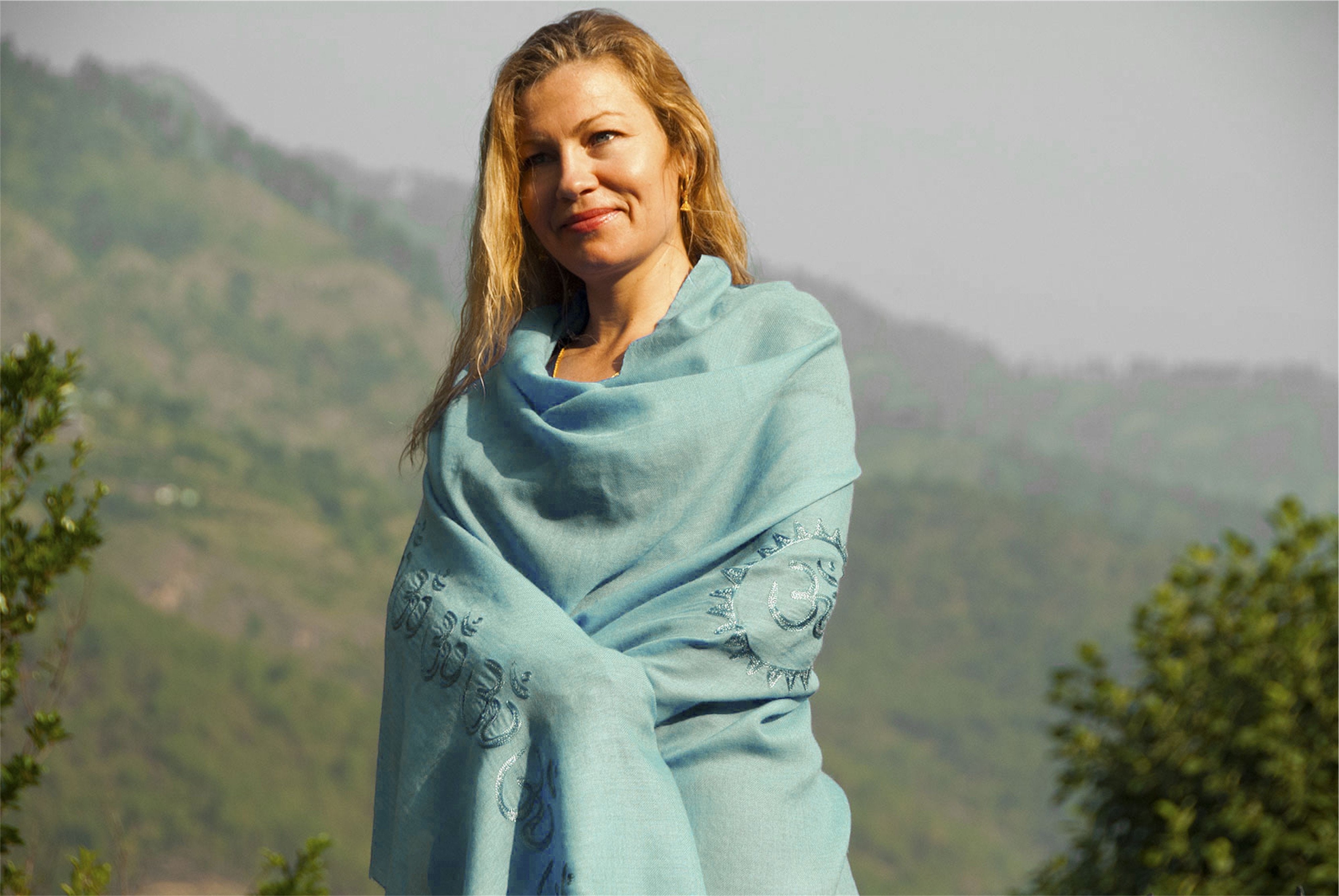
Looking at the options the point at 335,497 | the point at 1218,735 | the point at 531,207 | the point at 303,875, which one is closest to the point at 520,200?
the point at 531,207

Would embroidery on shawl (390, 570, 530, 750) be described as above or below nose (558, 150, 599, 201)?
below

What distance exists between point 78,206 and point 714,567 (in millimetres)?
A: 16555

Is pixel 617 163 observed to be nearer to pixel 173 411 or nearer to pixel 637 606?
pixel 637 606

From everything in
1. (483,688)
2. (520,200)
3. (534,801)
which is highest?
(520,200)

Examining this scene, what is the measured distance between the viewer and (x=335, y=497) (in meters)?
14.4

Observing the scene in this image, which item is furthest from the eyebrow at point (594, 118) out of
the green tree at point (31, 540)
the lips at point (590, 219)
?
the green tree at point (31, 540)

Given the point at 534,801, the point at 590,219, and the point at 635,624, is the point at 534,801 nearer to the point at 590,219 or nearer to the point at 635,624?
the point at 635,624

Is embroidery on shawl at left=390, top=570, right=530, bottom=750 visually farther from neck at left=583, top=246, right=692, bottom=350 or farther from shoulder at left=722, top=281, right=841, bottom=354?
shoulder at left=722, top=281, right=841, bottom=354

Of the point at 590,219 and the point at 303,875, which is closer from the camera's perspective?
the point at 590,219

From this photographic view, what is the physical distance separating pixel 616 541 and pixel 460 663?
0.78 feet

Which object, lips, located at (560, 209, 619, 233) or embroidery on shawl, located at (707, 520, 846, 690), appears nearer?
embroidery on shawl, located at (707, 520, 846, 690)

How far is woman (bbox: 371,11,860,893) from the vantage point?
1.40 m

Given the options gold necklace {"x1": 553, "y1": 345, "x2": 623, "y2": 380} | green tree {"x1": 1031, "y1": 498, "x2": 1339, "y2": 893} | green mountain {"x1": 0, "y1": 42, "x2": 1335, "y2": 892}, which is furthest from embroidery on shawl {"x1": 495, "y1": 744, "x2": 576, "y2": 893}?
green mountain {"x1": 0, "y1": 42, "x2": 1335, "y2": 892}

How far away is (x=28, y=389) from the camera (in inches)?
102
